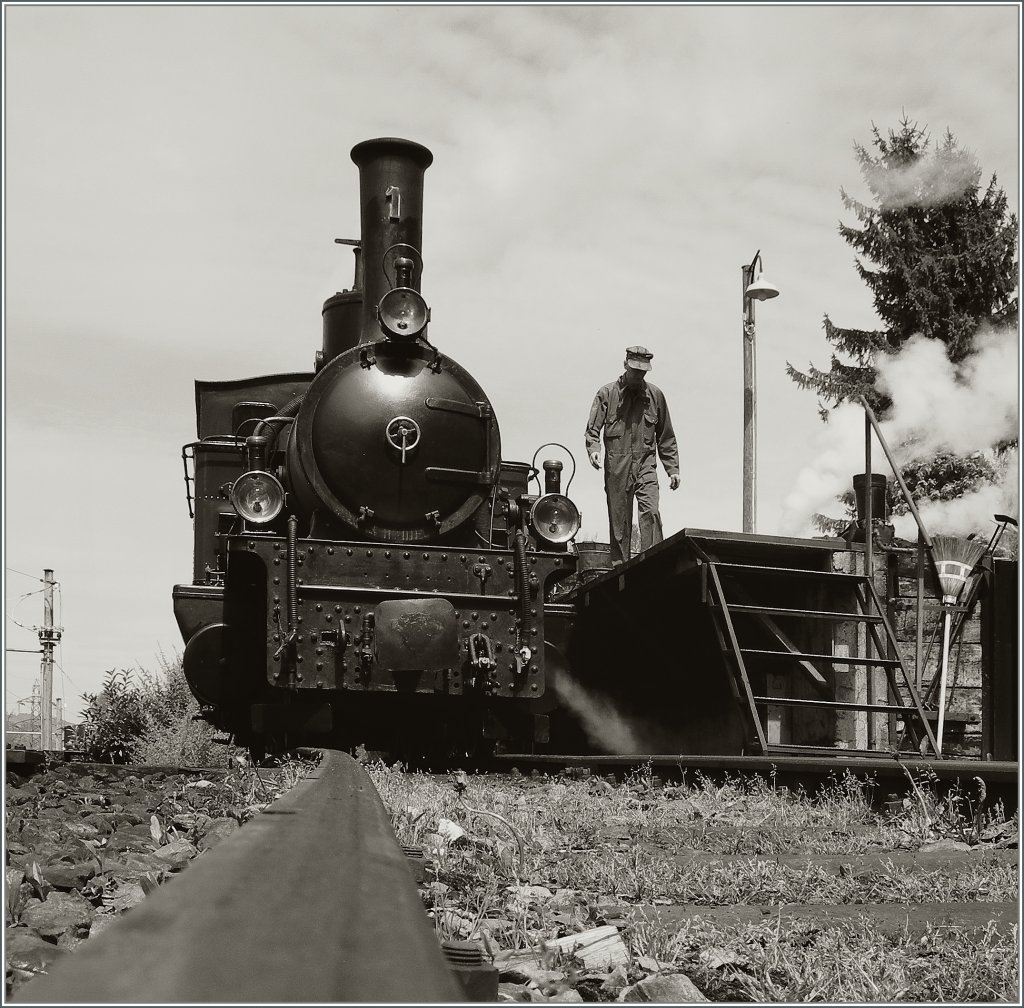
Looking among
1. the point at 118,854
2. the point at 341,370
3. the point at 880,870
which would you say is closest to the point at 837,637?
the point at 341,370

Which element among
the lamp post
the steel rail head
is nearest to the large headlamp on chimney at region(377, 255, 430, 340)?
the lamp post

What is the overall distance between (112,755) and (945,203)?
19.1 meters

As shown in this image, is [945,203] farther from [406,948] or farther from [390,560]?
[406,948]

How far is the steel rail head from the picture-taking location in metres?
0.73

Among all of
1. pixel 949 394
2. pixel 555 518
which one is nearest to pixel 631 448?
pixel 555 518

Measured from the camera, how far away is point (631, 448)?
31.1ft

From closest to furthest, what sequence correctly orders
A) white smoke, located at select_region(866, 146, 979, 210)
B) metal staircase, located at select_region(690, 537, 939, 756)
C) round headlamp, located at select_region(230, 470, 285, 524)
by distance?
metal staircase, located at select_region(690, 537, 939, 756)
round headlamp, located at select_region(230, 470, 285, 524)
white smoke, located at select_region(866, 146, 979, 210)

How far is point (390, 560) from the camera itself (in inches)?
292

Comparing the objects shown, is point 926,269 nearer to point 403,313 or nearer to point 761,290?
point 761,290

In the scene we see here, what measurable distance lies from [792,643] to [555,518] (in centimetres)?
181

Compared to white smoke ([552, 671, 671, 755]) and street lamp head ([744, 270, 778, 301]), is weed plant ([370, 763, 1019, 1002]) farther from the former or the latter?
street lamp head ([744, 270, 778, 301])

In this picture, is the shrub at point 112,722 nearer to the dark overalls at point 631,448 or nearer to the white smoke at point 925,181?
the dark overalls at point 631,448

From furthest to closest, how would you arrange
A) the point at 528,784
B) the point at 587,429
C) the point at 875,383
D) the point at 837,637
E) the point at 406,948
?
the point at 875,383 → the point at 587,429 → the point at 837,637 → the point at 528,784 → the point at 406,948

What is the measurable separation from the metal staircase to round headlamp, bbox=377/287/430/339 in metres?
2.26
